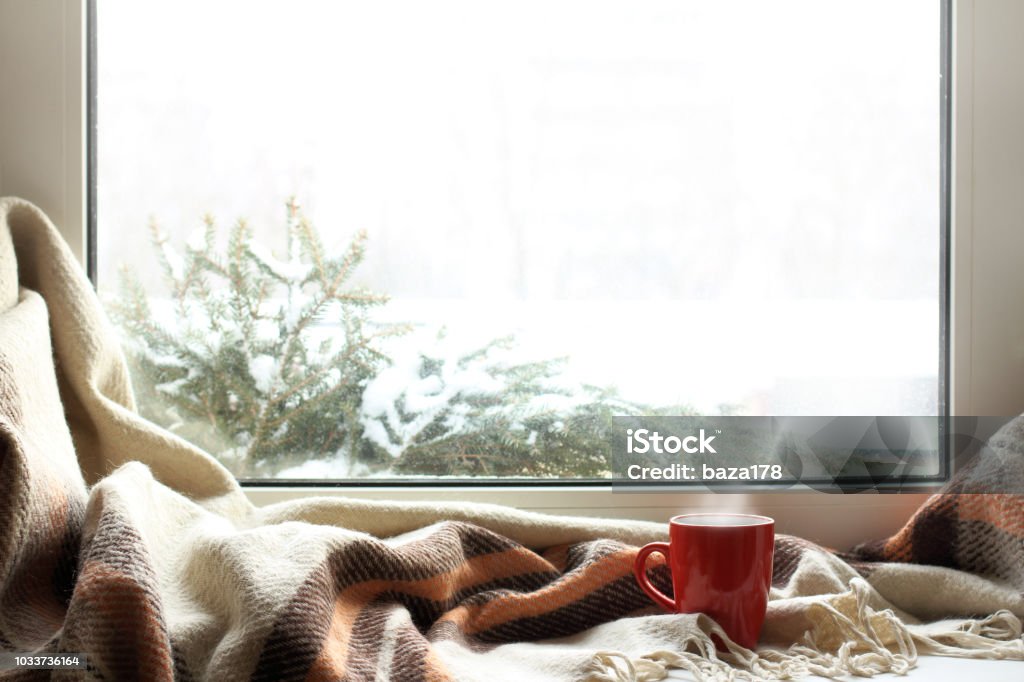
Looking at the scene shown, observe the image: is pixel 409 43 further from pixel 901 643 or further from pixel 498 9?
pixel 901 643

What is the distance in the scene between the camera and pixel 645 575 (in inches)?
30.8

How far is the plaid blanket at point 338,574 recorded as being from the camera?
0.59m

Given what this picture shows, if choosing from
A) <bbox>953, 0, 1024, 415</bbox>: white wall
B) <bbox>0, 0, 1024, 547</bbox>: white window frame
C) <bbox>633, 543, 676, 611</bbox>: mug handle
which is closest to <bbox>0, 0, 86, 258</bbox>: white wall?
<bbox>0, 0, 1024, 547</bbox>: white window frame

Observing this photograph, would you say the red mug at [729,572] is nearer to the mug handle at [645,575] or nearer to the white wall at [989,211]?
the mug handle at [645,575]

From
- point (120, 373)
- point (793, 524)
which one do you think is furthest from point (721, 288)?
point (120, 373)

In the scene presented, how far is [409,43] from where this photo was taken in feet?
3.43

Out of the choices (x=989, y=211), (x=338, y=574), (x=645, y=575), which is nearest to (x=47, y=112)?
(x=338, y=574)

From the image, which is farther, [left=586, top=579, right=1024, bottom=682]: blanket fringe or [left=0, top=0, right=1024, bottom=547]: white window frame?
[left=0, top=0, right=1024, bottom=547]: white window frame

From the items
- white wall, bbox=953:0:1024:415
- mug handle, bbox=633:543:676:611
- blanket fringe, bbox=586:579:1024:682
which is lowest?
blanket fringe, bbox=586:579:1024:682

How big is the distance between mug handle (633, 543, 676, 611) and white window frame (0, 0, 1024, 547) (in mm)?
249

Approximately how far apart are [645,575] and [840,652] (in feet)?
0.56

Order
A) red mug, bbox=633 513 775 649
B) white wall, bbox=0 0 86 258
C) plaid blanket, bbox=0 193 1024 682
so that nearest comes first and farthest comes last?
1. plaid blanket, bbox=0 193 1024 682
2. red mug, bbox=633 513 775 649
3. white wall, bbox=0 0 86 258

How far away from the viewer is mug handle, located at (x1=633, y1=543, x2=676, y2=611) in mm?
758

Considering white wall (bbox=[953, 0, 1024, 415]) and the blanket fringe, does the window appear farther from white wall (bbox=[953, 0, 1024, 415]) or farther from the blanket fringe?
the blanket fringe
